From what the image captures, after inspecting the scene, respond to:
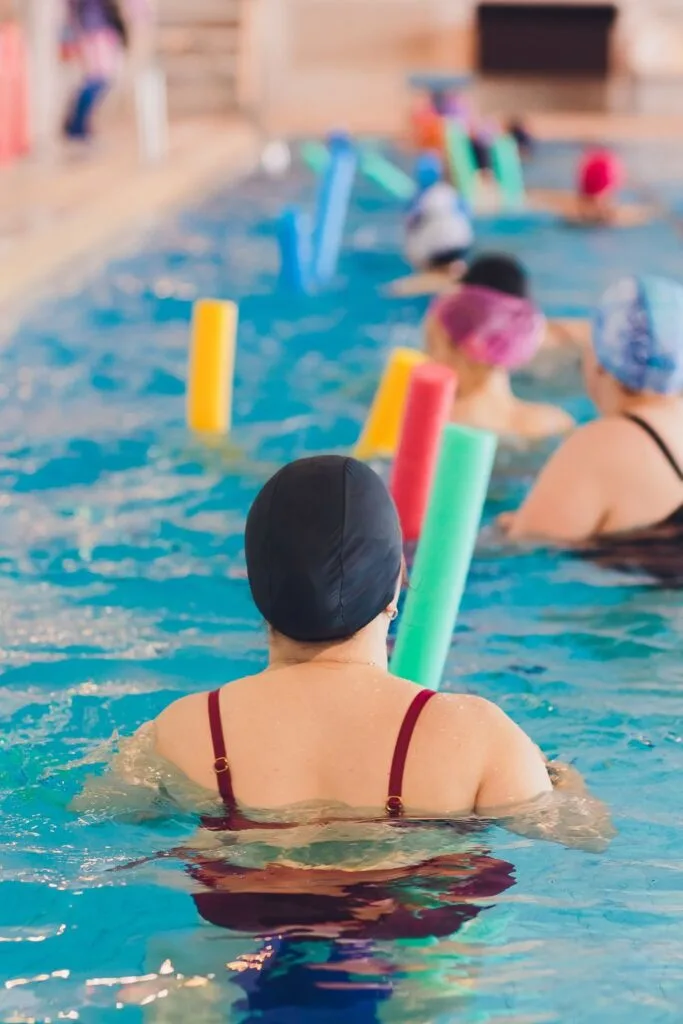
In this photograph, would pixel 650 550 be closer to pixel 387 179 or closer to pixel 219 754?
pixel 219 754

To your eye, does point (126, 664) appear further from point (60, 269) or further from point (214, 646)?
point (60, 269)

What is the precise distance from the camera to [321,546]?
2.63 metres

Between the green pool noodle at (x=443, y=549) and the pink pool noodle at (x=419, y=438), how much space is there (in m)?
0.98

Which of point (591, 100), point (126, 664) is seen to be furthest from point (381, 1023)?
point (591, 100)

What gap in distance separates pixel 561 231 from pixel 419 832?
34.3 feet

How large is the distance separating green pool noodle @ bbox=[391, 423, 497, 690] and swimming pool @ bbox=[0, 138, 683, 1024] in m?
0.48

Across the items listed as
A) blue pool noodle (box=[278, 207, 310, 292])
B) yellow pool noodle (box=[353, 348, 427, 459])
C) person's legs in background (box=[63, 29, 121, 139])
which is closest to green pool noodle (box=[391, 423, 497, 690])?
yellow pool noodle (box=[353, 348, 427, 459])

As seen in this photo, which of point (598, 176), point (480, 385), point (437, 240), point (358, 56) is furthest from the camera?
point (358, 56)

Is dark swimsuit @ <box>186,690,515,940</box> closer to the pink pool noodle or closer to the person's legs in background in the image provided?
the pink pool noodle

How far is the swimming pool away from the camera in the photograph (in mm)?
2598

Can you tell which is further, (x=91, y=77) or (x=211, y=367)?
(x=91, y=77)

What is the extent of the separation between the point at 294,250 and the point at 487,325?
4.08 meters

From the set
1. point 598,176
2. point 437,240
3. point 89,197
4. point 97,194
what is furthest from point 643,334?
point 97,194

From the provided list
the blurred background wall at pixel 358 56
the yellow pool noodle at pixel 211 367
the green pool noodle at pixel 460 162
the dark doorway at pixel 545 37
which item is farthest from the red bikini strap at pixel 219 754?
the dark doorway at pixel 545 37
